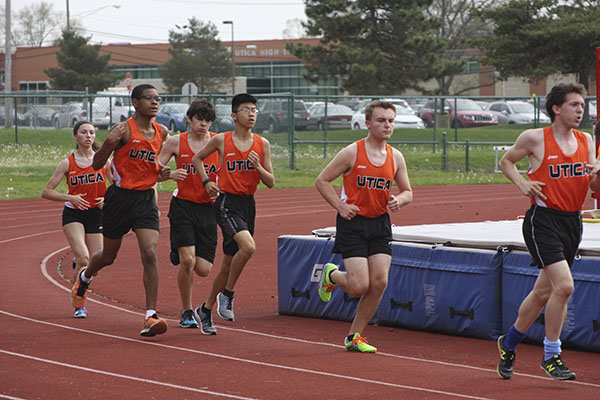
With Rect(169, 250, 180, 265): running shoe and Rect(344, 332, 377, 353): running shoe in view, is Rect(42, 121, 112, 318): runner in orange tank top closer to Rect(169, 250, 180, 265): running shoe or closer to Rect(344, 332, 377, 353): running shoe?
Rect(169, 250, 180, 265): running shoe

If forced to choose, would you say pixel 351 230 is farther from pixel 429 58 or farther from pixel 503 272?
pixel 429 58

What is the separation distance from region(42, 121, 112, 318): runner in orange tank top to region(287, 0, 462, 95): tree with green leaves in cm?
3718

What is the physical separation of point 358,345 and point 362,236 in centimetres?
79

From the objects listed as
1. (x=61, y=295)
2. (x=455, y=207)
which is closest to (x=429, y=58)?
(x=455, y=207)

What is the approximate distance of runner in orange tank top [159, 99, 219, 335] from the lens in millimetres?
8234

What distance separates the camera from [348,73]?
156ft

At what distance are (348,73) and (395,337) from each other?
133 feet

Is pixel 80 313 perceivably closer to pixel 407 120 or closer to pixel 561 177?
pixel 561 177

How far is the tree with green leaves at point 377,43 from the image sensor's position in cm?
4634

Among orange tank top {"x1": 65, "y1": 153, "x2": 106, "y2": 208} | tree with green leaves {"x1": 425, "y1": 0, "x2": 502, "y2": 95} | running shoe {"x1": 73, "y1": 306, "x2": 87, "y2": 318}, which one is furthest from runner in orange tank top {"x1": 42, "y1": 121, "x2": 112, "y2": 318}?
tree with green leaves {"x1": 425, "y1": 0, "x2": 502, "y2": 95}

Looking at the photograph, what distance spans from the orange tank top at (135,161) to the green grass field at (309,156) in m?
16.1

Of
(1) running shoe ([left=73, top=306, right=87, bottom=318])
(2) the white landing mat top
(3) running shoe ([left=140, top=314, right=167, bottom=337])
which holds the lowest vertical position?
(1) running shoe ([left=73, top=306, right=87, bottom=318])

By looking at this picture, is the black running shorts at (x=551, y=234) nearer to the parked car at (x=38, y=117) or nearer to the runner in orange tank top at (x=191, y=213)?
the runner in orange tank top at (x=191, y=213)

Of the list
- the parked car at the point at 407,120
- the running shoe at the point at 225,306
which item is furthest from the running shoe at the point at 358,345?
the parked car at the point at 407,120
